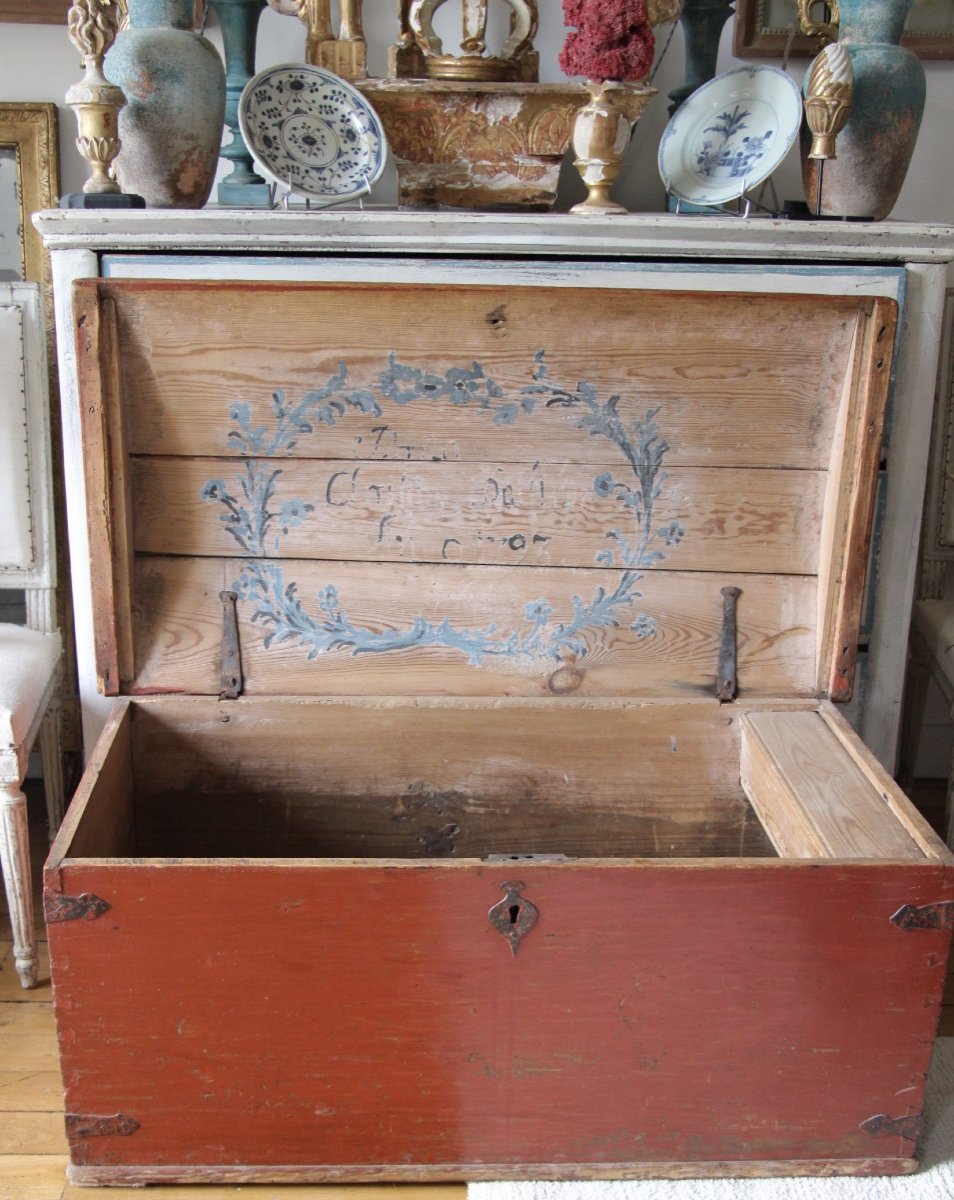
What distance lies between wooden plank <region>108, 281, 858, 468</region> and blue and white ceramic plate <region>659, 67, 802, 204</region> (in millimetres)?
290

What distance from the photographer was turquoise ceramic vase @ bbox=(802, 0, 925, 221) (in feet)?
5.31

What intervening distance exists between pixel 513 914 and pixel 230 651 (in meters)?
0.63

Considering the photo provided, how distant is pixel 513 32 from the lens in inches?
70.4

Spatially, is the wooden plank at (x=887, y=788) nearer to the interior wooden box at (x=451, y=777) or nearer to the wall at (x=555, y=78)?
the interior wooden box at (x=451, y=777)

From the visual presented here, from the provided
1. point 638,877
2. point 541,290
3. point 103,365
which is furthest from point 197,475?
point 638,877

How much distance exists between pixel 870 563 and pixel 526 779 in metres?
0.60

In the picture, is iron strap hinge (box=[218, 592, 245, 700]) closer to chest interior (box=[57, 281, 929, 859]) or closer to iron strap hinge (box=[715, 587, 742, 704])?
chest interior (box=[57, 281, 929, 859])

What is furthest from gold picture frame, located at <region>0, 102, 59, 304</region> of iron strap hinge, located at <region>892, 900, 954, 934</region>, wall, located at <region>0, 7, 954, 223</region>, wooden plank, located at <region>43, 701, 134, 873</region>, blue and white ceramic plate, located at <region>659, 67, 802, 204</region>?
iron strap hinge, located at <region>892, 900, 954, 934</region>

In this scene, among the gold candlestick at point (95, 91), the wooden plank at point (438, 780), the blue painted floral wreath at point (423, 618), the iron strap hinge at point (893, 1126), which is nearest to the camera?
the iron strap hinge at point (893, 1126)

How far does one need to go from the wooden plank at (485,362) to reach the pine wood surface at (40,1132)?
2.75 feet

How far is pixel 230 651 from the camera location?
5.40ft

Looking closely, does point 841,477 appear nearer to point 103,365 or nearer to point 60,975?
point 103,365

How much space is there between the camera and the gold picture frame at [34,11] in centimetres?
188

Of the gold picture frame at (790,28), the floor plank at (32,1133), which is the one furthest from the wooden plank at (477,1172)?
the gold picture frame at (790,28)
